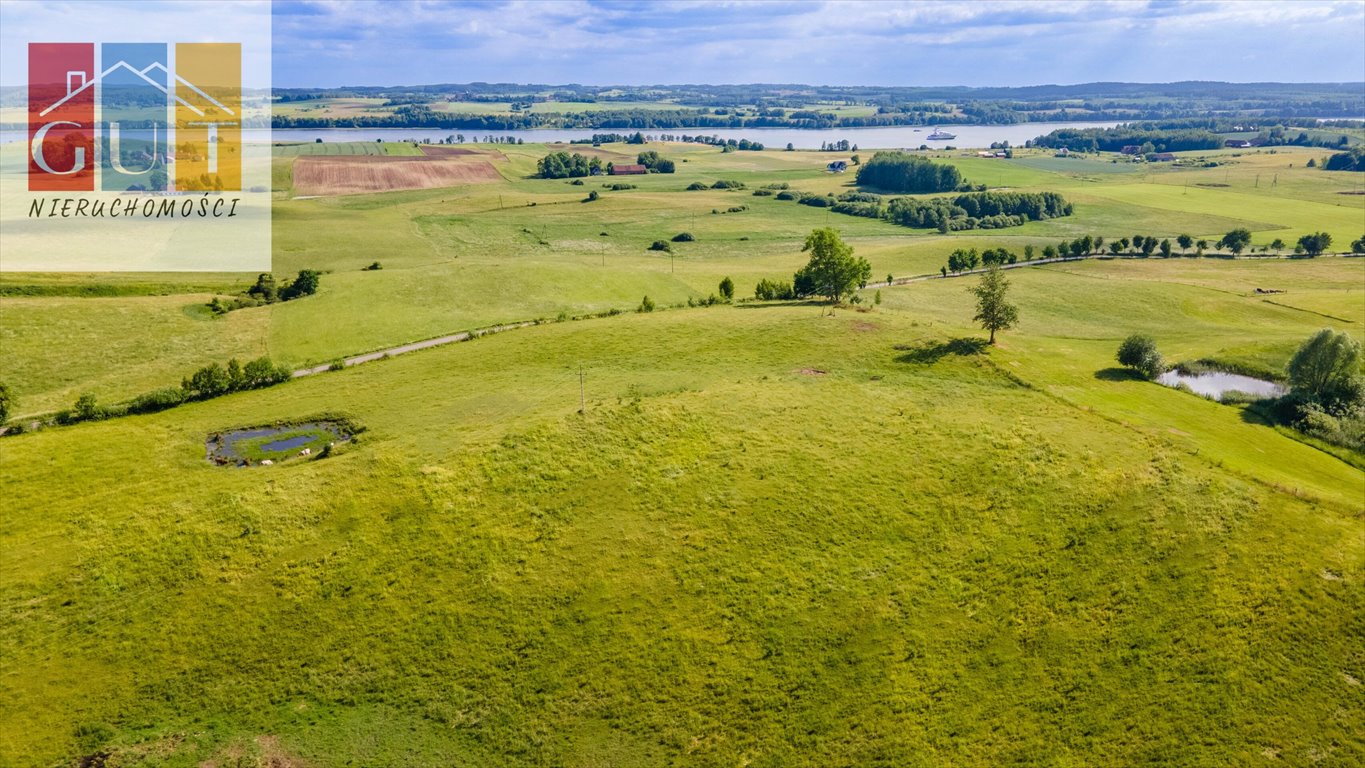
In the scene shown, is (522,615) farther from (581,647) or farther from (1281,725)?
(1281,725)

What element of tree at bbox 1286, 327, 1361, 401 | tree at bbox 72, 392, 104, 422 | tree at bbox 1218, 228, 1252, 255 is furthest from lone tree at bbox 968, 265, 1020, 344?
tree at bbox 1218, 228, 1252, 255

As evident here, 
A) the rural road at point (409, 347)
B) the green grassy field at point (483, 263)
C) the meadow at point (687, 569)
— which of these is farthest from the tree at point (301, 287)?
the rural road at point (409, 347)

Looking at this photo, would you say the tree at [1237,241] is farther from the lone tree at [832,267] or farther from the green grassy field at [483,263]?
the lone tree at [832,267]

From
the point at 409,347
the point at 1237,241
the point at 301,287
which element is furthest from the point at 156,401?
the point at 1237,241

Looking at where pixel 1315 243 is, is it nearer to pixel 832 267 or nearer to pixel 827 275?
pixel 832 267

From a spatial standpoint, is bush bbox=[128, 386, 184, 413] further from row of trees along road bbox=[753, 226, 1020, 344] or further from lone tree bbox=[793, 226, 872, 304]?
lone tree bbox=[793, 226, 872, 304]

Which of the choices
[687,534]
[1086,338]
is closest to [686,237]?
[1086,338]
